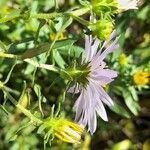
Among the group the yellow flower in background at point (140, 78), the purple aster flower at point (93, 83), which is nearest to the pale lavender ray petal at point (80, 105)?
the purple aster flower at point (93, 83)

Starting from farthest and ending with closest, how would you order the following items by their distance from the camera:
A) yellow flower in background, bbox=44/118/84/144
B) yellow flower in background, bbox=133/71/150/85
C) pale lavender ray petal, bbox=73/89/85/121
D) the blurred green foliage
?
yellow flower in background, bbox=133/71/150/85 < the blurred green foliage < pale lavender ray petal, bbox=73/89/85/121 < yellow flower in background, bbox=44/118/84/144

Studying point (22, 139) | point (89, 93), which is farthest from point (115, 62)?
point (89, 93)

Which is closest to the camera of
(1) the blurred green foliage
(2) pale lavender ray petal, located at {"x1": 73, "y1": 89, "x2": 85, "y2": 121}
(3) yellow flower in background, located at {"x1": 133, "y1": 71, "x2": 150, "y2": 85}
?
(2) pale lavender ray petal, located at {"x1": 73, "y1": 89, "x2": 85, "y2": 121}

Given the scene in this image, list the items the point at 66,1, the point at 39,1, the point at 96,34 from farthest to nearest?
the point at 66,1, the point at 39,1, the point at 96,34

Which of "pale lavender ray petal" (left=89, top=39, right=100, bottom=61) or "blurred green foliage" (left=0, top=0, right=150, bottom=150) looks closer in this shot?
"pale lavender ray petal" (left=89, top=39, right=100, bottom=61)

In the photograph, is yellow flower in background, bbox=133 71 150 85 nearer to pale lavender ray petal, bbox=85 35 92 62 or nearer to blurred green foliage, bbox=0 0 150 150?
blurred green foliage, bbox=0 0 150 150

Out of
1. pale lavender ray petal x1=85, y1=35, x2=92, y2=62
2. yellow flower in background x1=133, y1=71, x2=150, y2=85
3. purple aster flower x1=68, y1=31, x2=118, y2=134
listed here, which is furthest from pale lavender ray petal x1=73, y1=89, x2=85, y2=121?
yellow flower in background x1=133, y1=71, x2=150, y2=85

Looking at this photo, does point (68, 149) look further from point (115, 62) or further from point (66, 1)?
point (66, 1)
